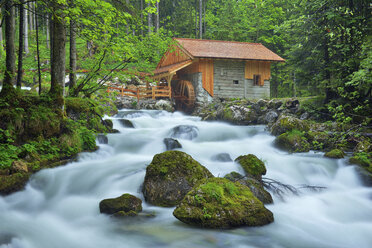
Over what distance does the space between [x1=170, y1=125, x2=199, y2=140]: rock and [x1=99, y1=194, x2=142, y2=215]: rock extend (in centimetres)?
660

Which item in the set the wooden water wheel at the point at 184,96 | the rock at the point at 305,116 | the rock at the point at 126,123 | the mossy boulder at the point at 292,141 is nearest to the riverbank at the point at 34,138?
the rock at the point at 126,123

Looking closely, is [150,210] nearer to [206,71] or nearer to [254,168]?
[254,168]

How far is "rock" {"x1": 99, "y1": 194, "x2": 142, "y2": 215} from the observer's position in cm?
470

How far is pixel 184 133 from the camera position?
38.0 ft

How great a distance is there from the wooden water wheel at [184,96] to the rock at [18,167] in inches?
596

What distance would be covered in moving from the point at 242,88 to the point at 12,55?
675 inches

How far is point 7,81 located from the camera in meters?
6.42

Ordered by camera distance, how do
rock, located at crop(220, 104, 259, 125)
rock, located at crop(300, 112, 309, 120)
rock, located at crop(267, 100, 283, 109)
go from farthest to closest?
1. rock, located at crop(267, 100, 283, 109)
2. rock, located at crop(220, 104, 259, 125)
3. rock, located at crop(300, 112, 309, 120)

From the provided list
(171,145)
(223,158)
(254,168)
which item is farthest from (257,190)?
(171,145)

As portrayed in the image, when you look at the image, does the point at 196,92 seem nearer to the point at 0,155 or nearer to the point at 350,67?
the point at 350,67

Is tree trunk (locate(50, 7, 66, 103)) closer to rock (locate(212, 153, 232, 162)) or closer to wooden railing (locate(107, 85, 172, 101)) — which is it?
rock (locate(212, 153, 232, 162))

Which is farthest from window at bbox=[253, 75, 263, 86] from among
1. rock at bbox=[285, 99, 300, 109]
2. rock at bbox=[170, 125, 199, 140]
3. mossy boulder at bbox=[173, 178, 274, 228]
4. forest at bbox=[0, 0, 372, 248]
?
mossy boulder at bbox=[173, 178, 274, 228]

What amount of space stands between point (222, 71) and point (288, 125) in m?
11.6

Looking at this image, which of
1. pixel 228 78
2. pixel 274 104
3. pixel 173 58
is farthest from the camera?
pixel 173 58
